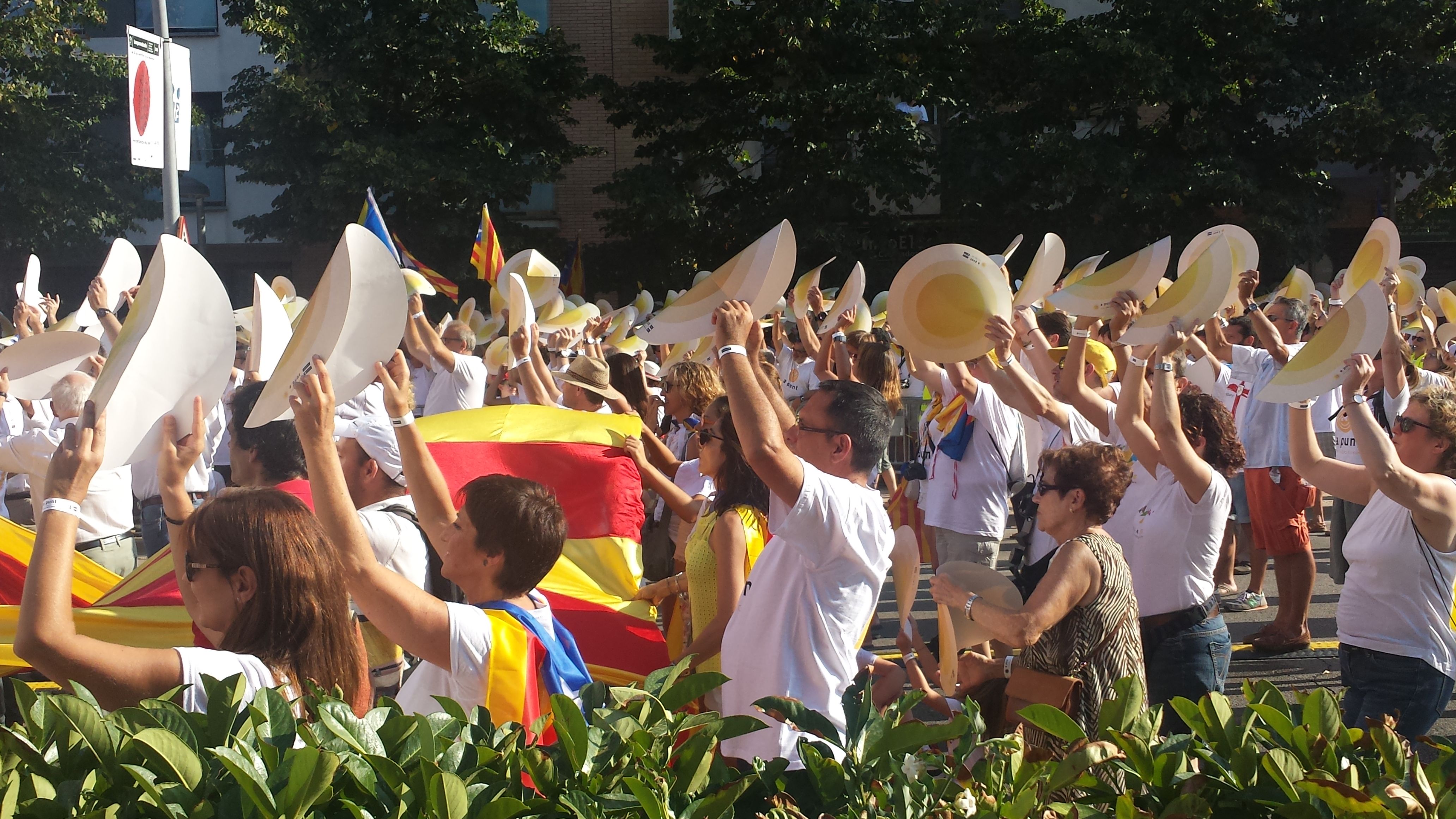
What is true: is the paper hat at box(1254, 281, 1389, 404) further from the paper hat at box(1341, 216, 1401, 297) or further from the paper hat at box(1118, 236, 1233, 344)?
the paper hat at box(1341, 216, 1401, 297)

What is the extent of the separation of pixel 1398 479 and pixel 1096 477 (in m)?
0.95

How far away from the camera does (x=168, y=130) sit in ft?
37.4

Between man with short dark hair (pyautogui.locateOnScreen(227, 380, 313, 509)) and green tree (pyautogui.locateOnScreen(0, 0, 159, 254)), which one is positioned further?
green tree (pyautogui.locateOnScreen(0, 0, 159, 254))

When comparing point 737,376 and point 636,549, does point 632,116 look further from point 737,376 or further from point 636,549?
point 737,376

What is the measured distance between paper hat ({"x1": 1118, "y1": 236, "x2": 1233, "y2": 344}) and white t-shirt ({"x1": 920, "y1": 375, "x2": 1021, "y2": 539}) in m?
1.62

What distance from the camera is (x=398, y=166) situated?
2252 centimetres

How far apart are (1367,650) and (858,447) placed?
1.78 metres

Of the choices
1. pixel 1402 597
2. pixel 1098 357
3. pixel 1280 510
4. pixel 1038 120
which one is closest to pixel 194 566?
pixel 1402 597

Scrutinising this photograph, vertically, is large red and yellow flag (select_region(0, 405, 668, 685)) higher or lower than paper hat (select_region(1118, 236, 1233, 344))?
lower

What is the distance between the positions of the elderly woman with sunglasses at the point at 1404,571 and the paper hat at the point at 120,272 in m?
5.07

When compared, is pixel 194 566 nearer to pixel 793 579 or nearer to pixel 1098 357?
pixel 793 579

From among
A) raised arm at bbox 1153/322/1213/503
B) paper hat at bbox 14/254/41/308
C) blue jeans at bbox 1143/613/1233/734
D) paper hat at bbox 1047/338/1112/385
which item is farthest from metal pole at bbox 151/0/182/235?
blue jeans at bbox 1143/613/1233/734

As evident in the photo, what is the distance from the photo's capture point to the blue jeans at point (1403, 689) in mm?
3779

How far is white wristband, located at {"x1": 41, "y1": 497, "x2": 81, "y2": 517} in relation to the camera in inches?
95.2
